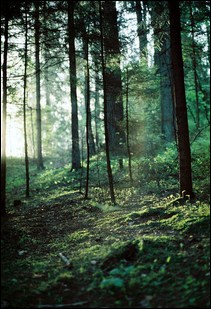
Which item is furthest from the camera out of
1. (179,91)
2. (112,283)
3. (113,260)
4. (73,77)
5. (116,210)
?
(73,77)

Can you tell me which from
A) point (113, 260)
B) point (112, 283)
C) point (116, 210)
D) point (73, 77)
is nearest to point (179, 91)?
point (116, 210)

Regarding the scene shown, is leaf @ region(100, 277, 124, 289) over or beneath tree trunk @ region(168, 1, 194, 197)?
beneath

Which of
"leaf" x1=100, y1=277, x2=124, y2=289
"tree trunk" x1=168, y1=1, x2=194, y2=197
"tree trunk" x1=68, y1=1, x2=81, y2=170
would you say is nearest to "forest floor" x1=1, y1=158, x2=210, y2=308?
"leaf" x1=100, y1=277, x2=124, y2=289

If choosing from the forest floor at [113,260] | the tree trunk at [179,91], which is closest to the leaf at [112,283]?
the forest floor at [113,260]

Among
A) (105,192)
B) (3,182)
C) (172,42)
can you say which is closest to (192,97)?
(105,192)

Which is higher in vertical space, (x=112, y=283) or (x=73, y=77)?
(x=73, y=77)

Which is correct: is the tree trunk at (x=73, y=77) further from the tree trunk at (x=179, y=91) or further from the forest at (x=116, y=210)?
the tree trunk at (x=179, y=91)

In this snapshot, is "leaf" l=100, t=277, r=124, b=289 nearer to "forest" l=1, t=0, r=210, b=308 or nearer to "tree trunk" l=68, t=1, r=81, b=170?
"forest" l=1, t=0, r=210, b=308

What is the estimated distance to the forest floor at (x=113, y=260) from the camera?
4172mm

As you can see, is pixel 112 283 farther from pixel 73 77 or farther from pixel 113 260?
pixel 73 77

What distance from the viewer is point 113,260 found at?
5.30 metres

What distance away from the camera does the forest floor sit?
164 inches

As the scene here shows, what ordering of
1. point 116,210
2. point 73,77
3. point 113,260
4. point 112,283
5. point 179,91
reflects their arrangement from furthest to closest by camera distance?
point 73,77, point 116,210, point 179,91, point 113,260, point 112,283

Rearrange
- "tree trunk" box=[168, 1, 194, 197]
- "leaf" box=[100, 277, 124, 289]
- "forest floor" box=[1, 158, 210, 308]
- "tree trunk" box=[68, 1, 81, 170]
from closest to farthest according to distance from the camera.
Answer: "forest floor" box=[1, 158, 210, 308], "leaf" box=[100, 277, 124, 289], "tree trunk" box=[168, 1, 194, 197], "tree trunk" box=[68, 1, 81, 170]
